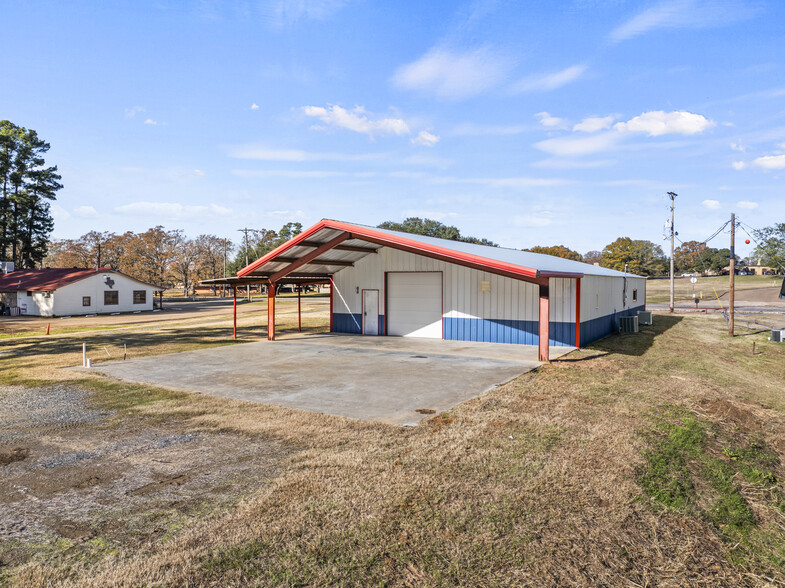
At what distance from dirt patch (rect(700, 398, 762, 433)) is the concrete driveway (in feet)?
13.7

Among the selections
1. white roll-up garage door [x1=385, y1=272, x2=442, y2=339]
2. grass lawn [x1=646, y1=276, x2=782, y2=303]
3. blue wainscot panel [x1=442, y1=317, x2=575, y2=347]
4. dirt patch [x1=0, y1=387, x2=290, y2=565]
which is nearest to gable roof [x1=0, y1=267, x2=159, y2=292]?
white roll-up garage door [x1=385, y1=272, x2=442, y2=339]

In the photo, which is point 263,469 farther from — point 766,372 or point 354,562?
point 766,372

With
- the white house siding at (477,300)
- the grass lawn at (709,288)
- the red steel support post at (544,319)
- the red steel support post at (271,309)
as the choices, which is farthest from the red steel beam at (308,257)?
the grass lawn at (709,288)

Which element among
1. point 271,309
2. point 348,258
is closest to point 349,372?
point 271,309

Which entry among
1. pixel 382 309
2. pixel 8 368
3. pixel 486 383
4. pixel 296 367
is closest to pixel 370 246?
pixel 382 309

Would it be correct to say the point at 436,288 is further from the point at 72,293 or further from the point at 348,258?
the point at 72,293

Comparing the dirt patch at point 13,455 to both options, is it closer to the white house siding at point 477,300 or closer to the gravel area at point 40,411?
the gravel area at point 40,411

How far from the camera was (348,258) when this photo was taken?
2184cm

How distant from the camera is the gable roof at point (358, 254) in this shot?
14602mm

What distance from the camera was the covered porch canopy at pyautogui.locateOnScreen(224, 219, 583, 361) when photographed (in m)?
14.4

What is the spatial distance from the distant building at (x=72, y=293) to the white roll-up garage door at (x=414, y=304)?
30.8 m

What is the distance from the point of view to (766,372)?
47.9 feet

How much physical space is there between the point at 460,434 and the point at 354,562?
3.65 meters

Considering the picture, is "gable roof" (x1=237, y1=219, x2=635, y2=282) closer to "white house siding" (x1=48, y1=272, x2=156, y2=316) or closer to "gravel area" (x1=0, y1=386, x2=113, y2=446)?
"gravel area" (x1=0, y1=386, x2=113, y2=446)
